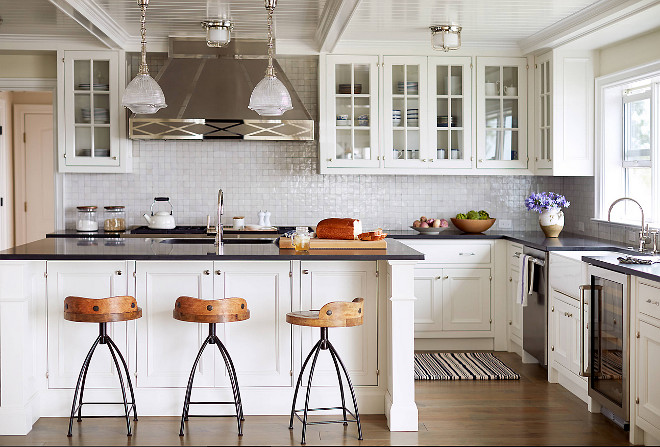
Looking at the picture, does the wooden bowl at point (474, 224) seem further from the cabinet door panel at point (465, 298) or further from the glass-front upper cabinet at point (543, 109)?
the glass-front upper cabinet at point (543, 109)

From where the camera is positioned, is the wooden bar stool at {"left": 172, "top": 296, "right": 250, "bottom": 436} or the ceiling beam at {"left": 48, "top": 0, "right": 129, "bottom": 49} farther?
the ceiling beam at {"left": 48, "top": 0, "right": 129, "bottom": 49}

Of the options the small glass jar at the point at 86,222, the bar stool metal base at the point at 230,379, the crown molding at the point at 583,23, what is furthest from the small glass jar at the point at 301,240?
the small glass jar at the point at 86,222

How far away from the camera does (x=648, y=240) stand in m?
5.18

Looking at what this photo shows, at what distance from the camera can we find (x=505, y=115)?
6.53m

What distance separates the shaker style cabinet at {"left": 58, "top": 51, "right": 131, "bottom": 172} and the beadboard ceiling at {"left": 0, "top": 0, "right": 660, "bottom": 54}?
0.23m

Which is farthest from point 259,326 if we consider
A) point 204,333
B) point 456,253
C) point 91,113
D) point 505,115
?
point 505,115

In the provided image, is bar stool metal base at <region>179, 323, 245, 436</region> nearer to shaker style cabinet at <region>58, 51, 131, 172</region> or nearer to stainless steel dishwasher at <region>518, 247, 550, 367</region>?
stainless steel dishwasher at <region>518, 247, 550, 367</region>

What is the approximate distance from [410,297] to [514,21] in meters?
2.51

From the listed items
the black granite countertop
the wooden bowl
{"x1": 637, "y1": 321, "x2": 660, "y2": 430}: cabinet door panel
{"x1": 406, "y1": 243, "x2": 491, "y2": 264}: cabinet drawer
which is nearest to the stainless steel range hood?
{"x1": 406, "y1": 243, "x2": 491, "y2": 264}: cabinet drawer

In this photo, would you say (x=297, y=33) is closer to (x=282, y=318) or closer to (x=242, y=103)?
(x=242, y=103)

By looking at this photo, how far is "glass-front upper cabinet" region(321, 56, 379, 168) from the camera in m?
6.39

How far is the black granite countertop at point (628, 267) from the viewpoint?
377 cm

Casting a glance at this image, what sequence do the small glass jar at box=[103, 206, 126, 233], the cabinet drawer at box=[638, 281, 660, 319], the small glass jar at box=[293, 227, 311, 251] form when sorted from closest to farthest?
the cabinet drawer at box=[638, 281, 660, 319]
the small glass jar at box=[293, 227, 311, 251]
the small glass jar at box=[103, 206, 126, 233]

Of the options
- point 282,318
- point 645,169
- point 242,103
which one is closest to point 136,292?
point 282,318
